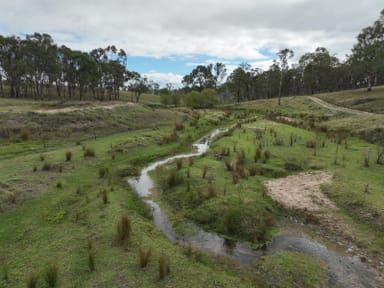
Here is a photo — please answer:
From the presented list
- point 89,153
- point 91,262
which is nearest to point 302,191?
point 91,262

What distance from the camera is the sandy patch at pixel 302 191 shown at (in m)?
10.0

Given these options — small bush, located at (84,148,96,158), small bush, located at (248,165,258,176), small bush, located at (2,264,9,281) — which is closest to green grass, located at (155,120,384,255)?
A: small bush, located at (248,165,258,176)

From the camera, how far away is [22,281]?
5855 mm

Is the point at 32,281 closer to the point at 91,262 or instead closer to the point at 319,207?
the point at 91,262

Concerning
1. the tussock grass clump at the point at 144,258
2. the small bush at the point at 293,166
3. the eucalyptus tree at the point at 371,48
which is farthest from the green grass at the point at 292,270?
the eucalyptus tree at the point at 371,48

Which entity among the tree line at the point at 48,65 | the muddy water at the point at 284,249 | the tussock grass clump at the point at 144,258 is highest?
the tree line at the point at 48,65

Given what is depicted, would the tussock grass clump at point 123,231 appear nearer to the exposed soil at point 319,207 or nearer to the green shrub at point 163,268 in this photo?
the green shrub at point 163,268

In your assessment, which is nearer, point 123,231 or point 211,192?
point 123,231

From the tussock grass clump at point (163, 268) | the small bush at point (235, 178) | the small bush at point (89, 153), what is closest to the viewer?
the tussock grass clump at point (163, 268)

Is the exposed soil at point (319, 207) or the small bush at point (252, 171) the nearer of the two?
the exposed soil at point (319, 207)

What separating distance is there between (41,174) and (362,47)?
6419 centimetres

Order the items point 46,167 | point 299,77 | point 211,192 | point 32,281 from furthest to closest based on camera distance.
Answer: point 299,77
point 46,167
point 211,192
point 32,281

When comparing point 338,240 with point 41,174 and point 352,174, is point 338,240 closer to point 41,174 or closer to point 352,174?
point 352,174

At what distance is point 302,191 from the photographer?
36.6 feet
